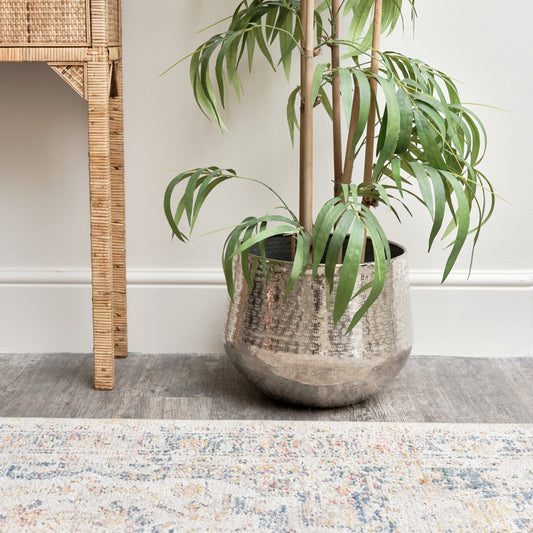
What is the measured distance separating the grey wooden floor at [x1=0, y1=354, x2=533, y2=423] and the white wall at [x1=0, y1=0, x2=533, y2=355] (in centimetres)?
7

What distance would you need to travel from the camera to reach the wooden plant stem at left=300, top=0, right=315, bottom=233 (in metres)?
1.20

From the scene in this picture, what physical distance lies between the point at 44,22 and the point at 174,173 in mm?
435

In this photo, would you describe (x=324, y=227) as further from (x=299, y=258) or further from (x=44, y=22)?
(x=44, y=22)

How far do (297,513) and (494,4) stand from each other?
1.16 metres

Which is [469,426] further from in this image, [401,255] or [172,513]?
[172,513]

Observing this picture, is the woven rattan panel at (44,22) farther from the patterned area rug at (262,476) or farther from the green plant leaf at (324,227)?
the patterned area rug at (262,476)

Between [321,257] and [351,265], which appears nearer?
[351,265]

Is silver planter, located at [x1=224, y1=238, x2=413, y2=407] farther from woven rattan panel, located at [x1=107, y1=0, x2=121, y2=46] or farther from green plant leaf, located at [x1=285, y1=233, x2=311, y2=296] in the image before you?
woven rattan panel, located at [x1=107, y1=0, x2=121, y2=46]

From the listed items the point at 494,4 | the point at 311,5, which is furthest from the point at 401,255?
the point at 494,4

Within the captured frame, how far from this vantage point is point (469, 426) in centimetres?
124

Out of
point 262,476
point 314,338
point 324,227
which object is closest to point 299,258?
point 324,227

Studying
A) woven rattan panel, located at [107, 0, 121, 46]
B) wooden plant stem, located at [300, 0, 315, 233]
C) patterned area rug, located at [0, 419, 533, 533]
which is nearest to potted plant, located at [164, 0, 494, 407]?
wooden plant stem, located at [300, 0, 315, 233]

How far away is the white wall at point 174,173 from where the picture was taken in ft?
4.96

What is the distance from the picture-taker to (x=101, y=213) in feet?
4.44
